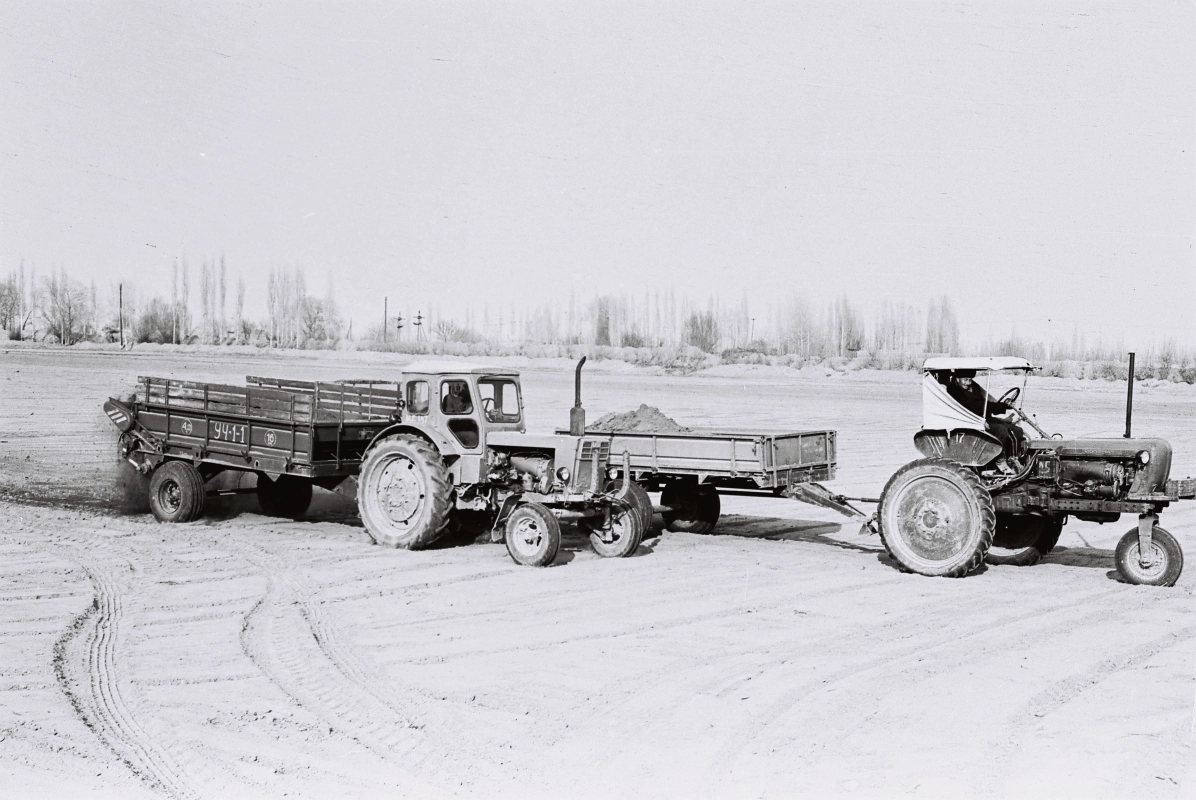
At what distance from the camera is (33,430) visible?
2188 cm

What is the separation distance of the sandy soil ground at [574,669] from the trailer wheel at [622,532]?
171 millimetres

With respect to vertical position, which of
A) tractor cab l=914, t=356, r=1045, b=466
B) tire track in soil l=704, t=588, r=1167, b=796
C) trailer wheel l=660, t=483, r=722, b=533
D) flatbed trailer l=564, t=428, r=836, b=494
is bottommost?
tire track in soil l=704, t=588, r=1167, b=796

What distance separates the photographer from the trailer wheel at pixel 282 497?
14352 millimetres

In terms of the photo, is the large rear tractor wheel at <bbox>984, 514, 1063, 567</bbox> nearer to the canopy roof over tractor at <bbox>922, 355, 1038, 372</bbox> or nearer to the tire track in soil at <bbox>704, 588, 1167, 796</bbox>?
the tire track in soil at <bbox>704, 588, 1167, 796</bbox>

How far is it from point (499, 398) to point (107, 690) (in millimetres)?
6006

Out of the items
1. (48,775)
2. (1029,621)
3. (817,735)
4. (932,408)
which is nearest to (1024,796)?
(817,735)

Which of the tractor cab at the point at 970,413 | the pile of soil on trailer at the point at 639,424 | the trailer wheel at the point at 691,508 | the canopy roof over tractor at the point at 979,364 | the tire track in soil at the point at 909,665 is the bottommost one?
the tire track in soil at the point at 909,665

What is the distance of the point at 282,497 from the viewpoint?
1441cm

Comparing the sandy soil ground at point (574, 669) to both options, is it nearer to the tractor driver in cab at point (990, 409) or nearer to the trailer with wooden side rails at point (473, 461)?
the trailer with wooden side rails at point (473, 461)

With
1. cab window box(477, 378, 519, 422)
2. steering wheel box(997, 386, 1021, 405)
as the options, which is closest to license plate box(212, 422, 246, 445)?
cab window box(477, 378, 519, 422)

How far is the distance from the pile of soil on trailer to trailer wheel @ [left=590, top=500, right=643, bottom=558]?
1.11 metres

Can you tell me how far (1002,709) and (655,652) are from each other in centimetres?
225

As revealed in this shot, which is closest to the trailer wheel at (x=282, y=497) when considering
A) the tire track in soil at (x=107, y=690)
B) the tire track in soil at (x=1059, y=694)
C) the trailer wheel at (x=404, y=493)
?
the trailer wheel at (x=404, y=493)

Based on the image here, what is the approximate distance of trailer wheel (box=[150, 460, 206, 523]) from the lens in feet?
44.1
